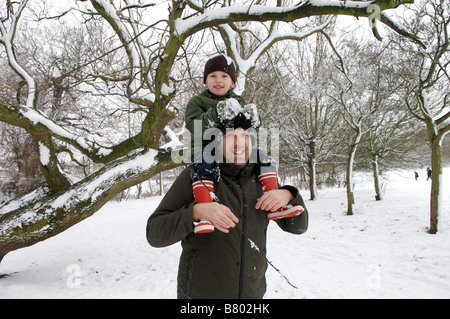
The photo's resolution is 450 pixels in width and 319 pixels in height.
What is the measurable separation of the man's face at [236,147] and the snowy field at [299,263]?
3256mm

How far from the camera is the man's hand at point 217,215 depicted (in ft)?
3.73

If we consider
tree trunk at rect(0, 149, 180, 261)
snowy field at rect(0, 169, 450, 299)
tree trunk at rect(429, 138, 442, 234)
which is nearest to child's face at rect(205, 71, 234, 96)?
tree trunk at rect(0, 149, 180, 261)

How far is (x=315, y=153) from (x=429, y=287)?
1116 cm

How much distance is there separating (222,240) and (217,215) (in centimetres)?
24

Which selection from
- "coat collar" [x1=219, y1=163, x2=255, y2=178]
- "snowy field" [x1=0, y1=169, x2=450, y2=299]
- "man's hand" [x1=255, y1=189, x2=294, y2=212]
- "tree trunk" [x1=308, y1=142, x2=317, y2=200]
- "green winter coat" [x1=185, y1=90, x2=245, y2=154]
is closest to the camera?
"man's hand" [x1=255, y1=189, x2=294, y2=212]

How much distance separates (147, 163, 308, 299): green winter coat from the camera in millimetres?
1232

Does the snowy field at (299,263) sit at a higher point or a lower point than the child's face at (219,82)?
lower

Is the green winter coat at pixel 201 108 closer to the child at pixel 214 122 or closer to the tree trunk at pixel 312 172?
the child at pixel 214 122

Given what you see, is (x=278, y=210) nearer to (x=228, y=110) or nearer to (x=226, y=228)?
(x=226, y=228)

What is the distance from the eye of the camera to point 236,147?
1.38m

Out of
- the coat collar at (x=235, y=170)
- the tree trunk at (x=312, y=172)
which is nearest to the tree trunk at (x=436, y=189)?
the tree trunk at (x=312, y=172)

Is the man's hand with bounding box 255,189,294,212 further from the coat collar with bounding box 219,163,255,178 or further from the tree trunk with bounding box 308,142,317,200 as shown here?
the tree trunk with bounding box 308,142,317,200

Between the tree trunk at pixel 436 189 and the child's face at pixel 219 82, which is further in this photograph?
the tree trunk at pixel 436 189

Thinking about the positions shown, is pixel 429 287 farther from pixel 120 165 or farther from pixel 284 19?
pixel 120 165
